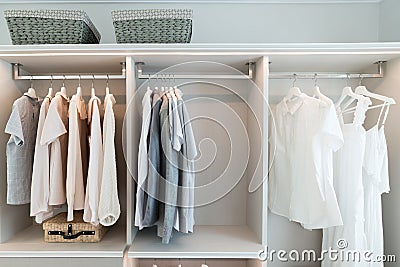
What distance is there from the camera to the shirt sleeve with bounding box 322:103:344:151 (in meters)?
1.68

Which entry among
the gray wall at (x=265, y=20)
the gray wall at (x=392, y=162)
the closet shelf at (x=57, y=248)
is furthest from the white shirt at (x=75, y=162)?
the gray wall at (x=392, y=162)

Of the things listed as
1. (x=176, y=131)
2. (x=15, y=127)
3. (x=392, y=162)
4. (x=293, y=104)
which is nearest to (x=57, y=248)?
(x=15, y=127)

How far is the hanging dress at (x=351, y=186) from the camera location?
173cm

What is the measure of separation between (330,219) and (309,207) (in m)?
0.11

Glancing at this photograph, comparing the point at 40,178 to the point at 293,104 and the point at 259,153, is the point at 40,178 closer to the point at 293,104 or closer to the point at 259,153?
the point at 259,153

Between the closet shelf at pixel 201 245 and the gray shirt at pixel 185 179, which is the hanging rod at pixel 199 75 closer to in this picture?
the gray shirt at pixel 185 179

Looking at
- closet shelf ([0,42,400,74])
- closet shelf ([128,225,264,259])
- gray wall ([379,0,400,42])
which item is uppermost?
gray wall ([379,0,400,42])

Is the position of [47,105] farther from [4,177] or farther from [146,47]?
[146,47]

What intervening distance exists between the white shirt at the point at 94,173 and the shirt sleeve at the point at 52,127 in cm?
16

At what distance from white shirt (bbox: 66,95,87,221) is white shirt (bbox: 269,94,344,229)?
3.39ft

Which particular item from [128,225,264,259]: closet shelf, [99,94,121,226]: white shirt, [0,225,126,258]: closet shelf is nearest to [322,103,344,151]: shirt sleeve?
[128,225,264,259]: closet shelf

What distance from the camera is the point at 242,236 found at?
74.5 inches

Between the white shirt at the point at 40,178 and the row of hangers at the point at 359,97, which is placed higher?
the row of hangers at the point at 359,97

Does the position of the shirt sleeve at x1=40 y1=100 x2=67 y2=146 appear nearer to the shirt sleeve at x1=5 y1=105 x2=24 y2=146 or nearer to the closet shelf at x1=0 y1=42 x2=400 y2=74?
the shirt sleeve at x1=5 y1=105 x2=24 y2=146
